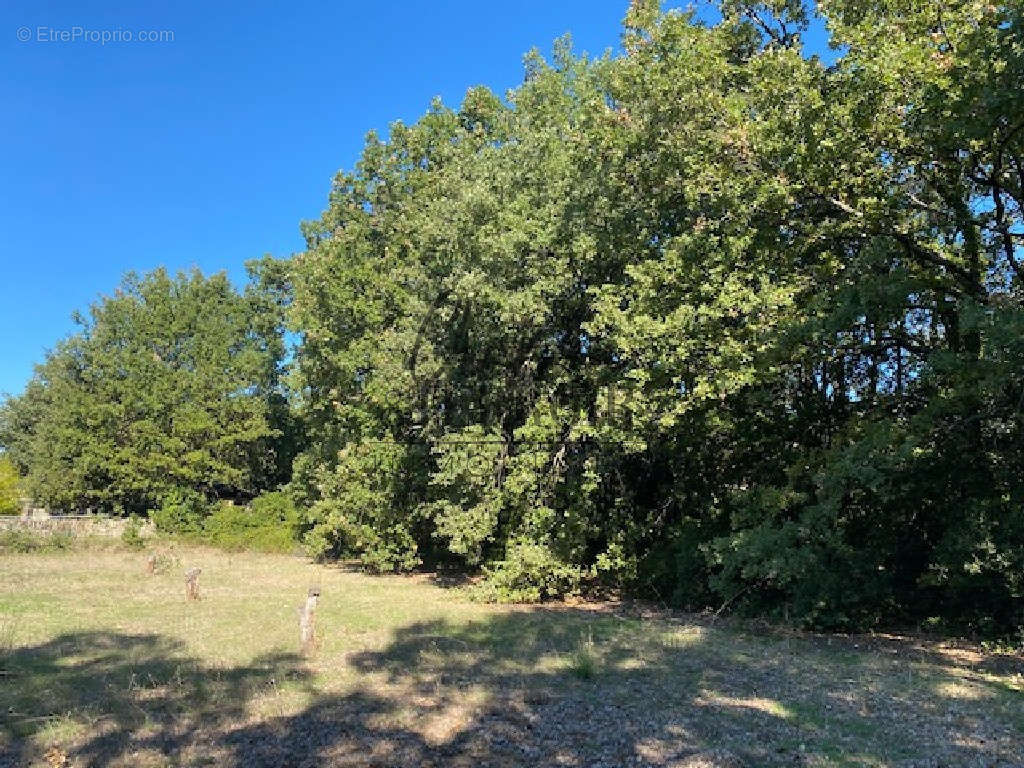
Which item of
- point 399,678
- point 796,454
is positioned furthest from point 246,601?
point 796,454

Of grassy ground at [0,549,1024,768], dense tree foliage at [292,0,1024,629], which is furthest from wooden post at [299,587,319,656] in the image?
dense tree foliage at [292,0,1024,629]

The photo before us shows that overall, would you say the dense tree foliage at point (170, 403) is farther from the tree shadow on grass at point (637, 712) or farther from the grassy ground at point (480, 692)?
the tree shadow on grass at point (637, 712)

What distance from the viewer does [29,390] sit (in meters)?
53.4

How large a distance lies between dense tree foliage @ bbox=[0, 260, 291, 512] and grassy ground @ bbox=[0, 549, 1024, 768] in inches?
809

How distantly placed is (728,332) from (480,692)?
721 cm

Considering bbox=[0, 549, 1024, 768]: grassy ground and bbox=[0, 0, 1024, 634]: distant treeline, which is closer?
bbox=[0, 549, 1024, 768]: grassy ground

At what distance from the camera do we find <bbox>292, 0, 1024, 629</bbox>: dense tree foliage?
10562 millimetres

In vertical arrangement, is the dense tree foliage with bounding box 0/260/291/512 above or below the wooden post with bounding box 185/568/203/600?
above

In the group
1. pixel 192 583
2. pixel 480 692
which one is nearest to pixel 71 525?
pixel 192 583

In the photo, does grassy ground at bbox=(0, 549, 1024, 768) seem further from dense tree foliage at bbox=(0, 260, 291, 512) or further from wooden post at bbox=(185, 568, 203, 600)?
dense tree foliage at bbox=(0, 260, 291, 512)

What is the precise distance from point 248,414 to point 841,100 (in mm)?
31136

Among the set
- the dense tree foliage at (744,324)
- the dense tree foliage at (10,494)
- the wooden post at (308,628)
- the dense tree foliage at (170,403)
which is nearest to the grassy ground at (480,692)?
the wooden post at (308,628)

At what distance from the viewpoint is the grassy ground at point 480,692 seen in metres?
5.89

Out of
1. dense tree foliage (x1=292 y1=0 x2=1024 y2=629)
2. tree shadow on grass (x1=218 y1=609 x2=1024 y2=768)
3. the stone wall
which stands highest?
dense tree foliage (x1=292 y1=0 x2=1024 y2=629)
